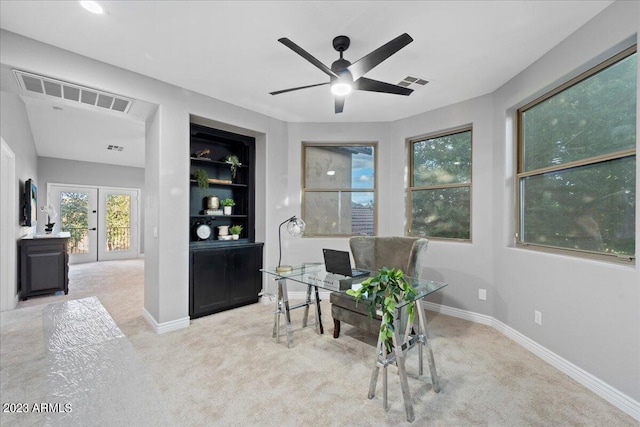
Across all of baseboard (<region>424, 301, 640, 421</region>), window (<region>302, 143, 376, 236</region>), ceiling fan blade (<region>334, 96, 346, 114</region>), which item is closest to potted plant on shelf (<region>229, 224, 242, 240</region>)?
window (<region>302, 143, 376, 236</region>)

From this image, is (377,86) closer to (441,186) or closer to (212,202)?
(441,186)

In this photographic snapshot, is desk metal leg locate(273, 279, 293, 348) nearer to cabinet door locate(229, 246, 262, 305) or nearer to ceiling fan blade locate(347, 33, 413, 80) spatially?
cabinet door locate(229, 246, 262, 305)

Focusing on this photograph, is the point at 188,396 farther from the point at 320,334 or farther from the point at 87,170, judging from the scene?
the point at 87,170

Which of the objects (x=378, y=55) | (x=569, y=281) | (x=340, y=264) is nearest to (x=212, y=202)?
(x=340, y=264)

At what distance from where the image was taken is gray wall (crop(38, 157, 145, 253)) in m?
6.81

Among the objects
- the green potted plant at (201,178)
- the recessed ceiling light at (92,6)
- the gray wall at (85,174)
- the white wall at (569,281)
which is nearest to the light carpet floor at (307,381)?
the white wall at (569,281)

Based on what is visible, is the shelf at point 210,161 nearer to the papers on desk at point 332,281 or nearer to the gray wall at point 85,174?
the papers on desk at point 332,281

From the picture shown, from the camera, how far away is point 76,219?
7328mm

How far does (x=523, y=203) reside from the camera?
9.57 feet

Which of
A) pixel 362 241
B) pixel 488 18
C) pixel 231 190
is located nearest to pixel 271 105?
pixel 231 190

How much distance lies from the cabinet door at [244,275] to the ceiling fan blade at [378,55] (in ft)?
8.48

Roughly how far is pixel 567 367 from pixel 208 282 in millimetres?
3485

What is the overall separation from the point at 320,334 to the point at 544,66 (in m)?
3.21

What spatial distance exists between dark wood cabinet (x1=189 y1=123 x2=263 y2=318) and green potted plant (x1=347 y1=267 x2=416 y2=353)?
222 cm
